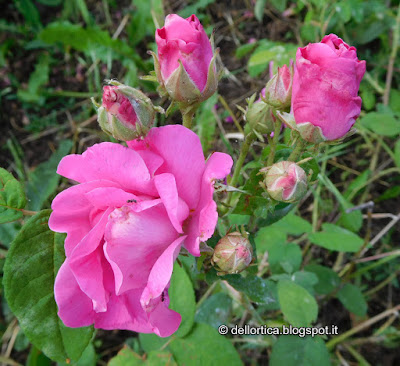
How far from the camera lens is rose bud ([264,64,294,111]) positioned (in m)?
0.95

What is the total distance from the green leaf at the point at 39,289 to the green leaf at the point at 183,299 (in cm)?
41

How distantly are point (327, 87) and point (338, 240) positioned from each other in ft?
2.73

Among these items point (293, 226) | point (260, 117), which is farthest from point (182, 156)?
point (293, 226)

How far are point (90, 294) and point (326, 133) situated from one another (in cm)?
59

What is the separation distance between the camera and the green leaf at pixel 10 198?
41.6 inches

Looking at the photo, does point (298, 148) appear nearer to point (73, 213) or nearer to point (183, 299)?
point (73, 213)

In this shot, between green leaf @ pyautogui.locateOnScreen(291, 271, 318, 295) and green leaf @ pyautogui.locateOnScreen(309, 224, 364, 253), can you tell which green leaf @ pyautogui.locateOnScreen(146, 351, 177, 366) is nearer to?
green leaf @ pyautogui.locateOnScreen(291, 271, 318, 295)

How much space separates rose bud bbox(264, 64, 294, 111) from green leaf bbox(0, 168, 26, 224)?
695 mm

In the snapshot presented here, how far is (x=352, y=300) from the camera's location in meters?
1.65

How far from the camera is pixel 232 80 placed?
270 cm

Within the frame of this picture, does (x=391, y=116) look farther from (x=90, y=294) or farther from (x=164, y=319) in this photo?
(x=90, y=294)

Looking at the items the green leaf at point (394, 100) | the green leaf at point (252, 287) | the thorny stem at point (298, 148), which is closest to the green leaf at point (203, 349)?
the green leaf at point (252, 287)

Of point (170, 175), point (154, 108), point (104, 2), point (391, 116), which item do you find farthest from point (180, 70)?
point (104, 2)

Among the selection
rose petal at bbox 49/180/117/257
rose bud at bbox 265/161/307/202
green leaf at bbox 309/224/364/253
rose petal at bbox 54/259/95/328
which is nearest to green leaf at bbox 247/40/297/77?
green leaf at bbox 309/224/364/253
